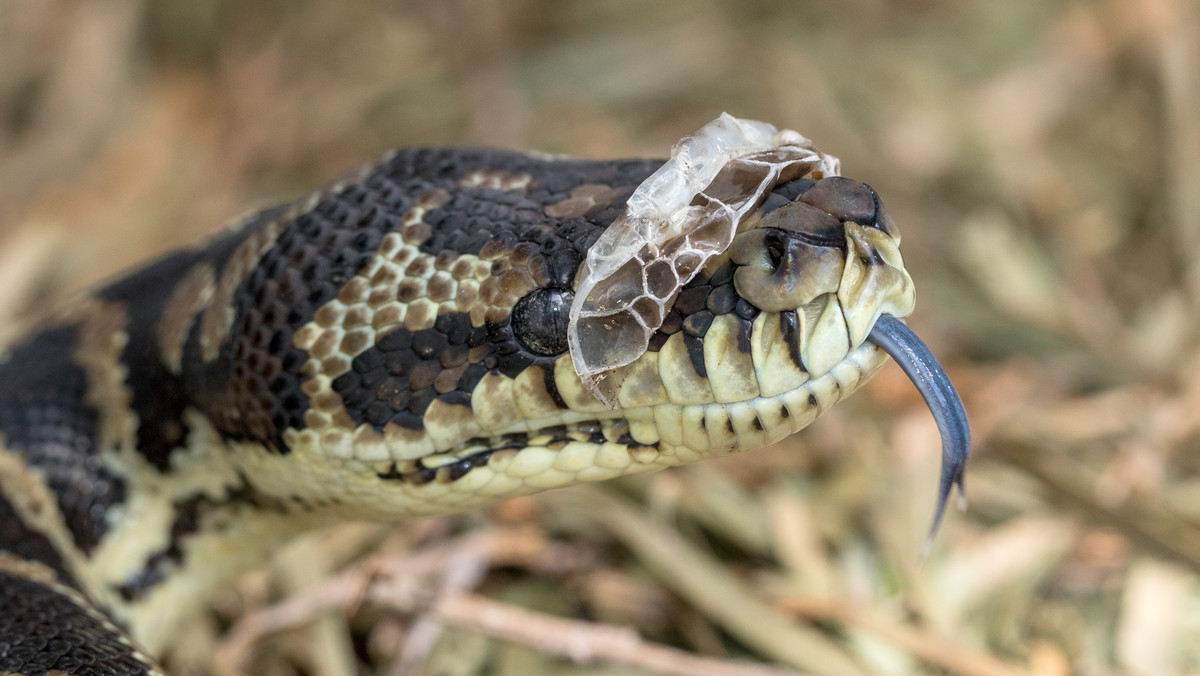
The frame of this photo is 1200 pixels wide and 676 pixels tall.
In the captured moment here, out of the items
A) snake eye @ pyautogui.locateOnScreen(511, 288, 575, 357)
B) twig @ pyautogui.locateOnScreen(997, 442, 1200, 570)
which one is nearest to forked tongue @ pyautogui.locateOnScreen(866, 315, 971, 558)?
snake eye @ pyautogui.locateOnScreen(511, 288, 575, 357)

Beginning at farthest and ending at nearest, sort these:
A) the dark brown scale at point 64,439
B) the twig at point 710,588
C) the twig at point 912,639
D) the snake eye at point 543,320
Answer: the twig at point 710,588
the twig at point 912,639
the dark brown scale at point 64,439
the snake eye at point 543,320

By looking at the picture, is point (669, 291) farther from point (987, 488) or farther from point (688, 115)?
point (688, 115)

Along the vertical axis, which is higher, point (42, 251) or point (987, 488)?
point (42, 251)

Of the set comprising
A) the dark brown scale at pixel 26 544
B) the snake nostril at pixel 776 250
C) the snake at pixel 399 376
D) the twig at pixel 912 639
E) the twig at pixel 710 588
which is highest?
the snake nostril at pixel 776 250

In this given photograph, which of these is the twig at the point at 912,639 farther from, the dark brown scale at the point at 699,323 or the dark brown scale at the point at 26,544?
the dark brown scale at the point at 26,544

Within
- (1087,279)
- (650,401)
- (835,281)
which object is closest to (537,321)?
(650,401)

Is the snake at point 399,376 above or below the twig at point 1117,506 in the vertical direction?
above

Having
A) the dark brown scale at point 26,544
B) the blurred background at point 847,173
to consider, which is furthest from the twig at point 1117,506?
the dark brown scale at point 26,544

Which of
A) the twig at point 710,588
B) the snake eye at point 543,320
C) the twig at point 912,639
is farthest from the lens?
the twig at point 710,588
